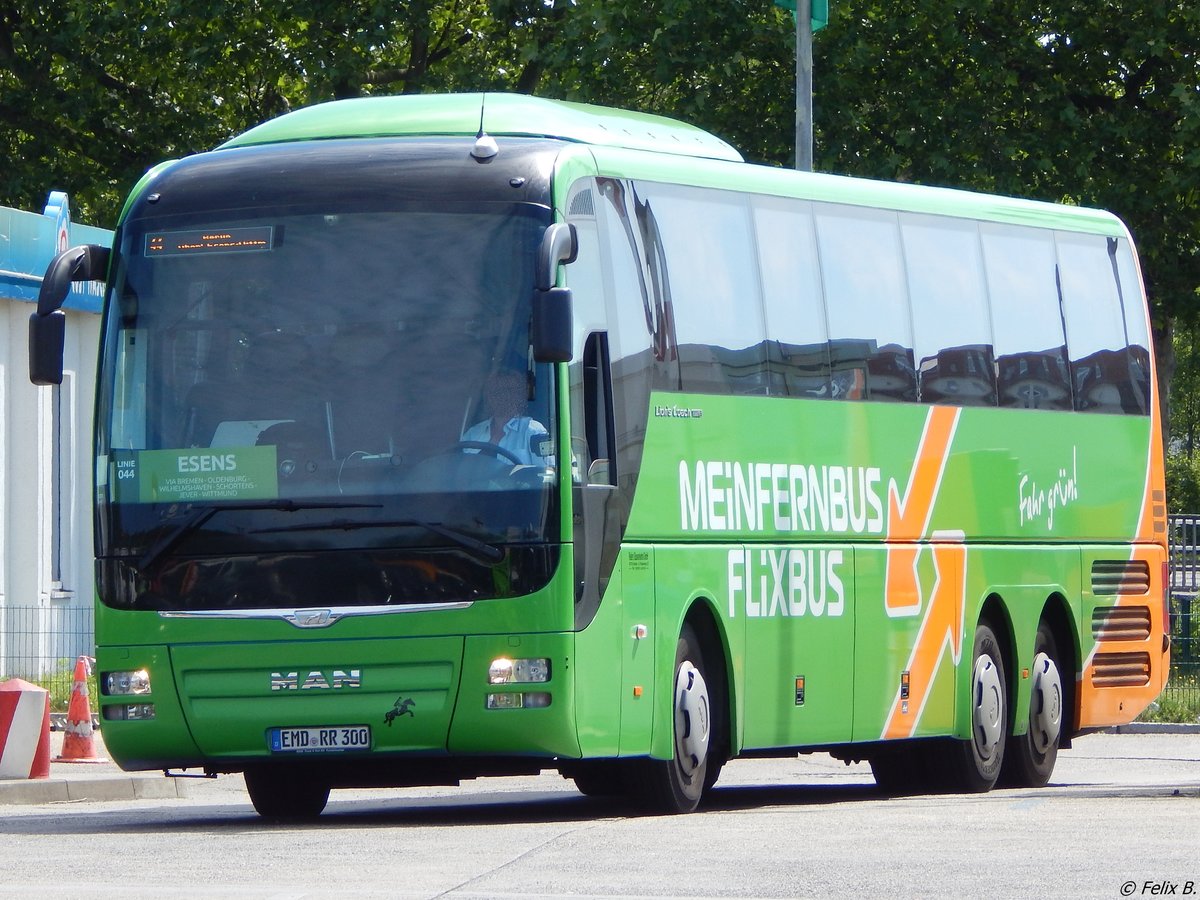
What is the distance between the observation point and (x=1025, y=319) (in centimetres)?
1761

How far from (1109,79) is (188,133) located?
14051 millimetres

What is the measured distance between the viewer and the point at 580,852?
425 inches

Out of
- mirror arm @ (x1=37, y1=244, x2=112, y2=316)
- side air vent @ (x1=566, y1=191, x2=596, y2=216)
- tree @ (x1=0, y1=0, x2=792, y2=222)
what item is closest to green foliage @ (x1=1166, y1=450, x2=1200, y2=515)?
tree @ (x1=0, y1=0, x2=792, y2=222)

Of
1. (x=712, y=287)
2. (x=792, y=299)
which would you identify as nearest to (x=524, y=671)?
(x=712, y=287)

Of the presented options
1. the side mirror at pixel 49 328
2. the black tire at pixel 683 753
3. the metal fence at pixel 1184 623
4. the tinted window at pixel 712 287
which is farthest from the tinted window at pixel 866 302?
the metal fence at pixel 1184 623

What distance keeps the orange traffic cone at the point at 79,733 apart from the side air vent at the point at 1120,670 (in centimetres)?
725

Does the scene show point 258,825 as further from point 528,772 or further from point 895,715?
point 895,715

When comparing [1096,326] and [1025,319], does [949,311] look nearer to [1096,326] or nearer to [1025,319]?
[1025,319]

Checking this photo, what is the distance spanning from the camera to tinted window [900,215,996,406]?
647 inches

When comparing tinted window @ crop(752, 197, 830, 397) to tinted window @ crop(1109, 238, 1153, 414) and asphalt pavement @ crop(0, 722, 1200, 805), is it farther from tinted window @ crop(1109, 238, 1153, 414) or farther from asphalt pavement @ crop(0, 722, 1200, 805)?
asphalt pavement @ crop(0, 722, 1200, 805)

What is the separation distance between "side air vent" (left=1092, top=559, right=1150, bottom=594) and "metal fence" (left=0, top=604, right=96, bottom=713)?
9161mm

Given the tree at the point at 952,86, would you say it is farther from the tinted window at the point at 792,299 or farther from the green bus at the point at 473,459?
the green bus at the point at 473,459

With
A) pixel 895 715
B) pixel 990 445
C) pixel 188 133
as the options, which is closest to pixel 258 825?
pixel 895 715

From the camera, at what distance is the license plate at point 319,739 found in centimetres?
1262
